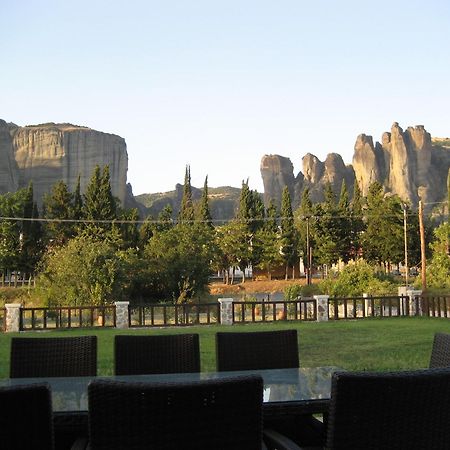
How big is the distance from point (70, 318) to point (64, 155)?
84.0 meters

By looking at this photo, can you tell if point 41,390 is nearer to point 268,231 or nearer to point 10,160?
point 268,231

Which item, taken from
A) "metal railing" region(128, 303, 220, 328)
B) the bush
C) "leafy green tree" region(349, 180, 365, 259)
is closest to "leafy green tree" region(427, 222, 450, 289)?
the bush

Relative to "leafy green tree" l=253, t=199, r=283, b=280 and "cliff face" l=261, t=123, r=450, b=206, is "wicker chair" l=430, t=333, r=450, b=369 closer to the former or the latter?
"leafy green tree" l=253, t=199, r=283, b=280

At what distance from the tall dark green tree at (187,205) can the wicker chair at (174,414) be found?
45729mm

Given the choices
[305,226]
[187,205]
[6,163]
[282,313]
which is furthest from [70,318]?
[6,163]

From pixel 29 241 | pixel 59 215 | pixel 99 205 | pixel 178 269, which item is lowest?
pixel 178 269

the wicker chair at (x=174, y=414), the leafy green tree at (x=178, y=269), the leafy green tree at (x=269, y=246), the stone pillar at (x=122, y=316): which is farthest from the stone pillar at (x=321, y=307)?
the leafy green tree at (x=269, y=246)

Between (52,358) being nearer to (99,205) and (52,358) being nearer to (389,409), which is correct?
(389,409)

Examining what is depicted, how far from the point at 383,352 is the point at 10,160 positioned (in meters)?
82.3

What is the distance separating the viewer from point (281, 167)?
10925 cm

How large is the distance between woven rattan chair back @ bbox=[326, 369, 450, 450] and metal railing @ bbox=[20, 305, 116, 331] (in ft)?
49.2

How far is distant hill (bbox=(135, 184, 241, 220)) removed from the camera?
11345 cm

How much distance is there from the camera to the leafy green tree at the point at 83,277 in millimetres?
22219

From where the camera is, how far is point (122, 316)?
17.5 metres
